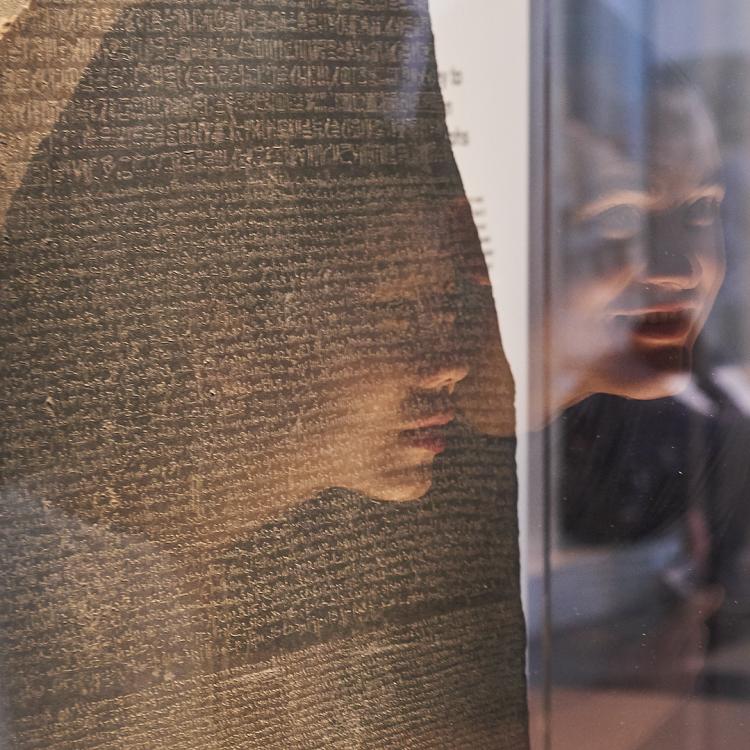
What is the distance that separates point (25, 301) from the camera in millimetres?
780

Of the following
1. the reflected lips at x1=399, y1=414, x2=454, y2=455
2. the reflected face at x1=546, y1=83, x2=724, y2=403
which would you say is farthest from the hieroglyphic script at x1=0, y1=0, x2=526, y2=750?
the reflected face at x1=546, y1=83, x2=724, y2=403

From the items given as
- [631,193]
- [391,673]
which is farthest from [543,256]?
[391,673]

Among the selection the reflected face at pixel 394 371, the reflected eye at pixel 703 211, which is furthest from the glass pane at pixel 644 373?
the reflected face at pixel 394 371

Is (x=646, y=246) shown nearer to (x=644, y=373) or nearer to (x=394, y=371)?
(x=644, y=373)

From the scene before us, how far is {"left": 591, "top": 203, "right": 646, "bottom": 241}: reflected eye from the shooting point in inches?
38.6

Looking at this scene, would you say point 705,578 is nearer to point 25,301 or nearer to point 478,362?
point 478,362

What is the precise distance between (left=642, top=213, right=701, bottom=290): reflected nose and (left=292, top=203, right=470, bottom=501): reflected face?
20 cm

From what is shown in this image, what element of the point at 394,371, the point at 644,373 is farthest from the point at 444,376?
the point at 644,373

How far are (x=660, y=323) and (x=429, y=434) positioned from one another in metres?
0.26

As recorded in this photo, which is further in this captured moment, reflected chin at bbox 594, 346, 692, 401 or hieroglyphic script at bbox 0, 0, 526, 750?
reflected chin at bbox 594, 346, 692, 401

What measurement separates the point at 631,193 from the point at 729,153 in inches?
4.0

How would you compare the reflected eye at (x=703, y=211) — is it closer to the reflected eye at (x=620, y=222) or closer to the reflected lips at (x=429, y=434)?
the reflected eye at (x=620, y=222)

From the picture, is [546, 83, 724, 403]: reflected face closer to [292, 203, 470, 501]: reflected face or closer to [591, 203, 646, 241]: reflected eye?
[591, 203, 646, 241]: reflected eye

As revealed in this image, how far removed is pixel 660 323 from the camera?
98cm
